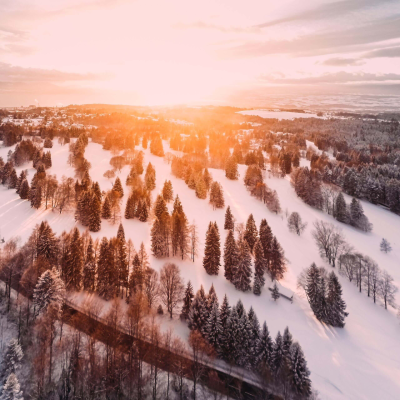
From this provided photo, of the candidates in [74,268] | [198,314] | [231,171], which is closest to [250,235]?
[198,314]

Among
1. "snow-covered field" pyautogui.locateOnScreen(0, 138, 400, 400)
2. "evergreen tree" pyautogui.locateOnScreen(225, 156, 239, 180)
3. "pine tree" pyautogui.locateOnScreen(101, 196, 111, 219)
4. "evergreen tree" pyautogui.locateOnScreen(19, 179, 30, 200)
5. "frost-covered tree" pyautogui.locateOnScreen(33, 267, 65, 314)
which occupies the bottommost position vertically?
"snow-covered field" pyautogui.locateOnScreen(0, 138, 400, 400)

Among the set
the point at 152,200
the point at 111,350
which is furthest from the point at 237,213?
the point at 111,350

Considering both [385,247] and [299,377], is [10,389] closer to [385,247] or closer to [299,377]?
[299,377]

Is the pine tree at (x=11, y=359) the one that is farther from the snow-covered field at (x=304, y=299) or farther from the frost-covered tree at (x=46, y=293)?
the snow-covered field at (x=304, y=299)

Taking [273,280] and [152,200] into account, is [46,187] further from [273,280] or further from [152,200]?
[273,280]

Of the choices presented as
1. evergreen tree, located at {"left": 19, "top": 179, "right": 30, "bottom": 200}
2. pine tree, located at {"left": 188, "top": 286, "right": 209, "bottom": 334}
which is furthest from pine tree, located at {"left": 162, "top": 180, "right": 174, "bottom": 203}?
pine tree, located at {"left": 188, "top": 286, "right": 209, "bottom": 334}

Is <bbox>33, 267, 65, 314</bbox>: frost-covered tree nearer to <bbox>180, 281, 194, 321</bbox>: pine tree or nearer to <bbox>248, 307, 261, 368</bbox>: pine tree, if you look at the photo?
<bbox>180, 281, 194, 321</bbox>: pine tree

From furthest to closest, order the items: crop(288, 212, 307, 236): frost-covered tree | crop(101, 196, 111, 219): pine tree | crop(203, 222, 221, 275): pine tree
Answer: crop(288, 212, 307, 236): frost-covered tree → crop(101, 196, 111, 219): pine tree → crop(203, 222, 221, 275): pine tree
